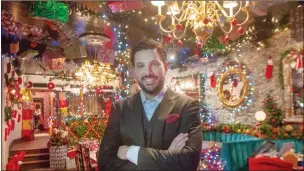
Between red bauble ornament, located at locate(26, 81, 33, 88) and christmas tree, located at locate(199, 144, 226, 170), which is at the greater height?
red bauble ornament, located at locate(26, 81, 33, 88)

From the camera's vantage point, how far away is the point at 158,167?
1.62 meters

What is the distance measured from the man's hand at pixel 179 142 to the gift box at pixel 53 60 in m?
0.98

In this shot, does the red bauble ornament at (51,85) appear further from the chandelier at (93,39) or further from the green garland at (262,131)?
the green garland at (262,131)

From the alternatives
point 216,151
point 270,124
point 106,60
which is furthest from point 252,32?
point 106,60

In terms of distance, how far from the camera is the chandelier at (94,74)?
76.2 inches

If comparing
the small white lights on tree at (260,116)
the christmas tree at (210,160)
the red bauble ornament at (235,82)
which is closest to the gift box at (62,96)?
Answer: the christmas tree at (210,160)

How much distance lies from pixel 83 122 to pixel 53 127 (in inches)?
8.1

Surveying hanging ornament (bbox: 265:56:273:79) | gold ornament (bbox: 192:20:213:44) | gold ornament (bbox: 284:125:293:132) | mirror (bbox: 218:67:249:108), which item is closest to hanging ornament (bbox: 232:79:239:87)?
mirror (bbox: 218:67:249:108)

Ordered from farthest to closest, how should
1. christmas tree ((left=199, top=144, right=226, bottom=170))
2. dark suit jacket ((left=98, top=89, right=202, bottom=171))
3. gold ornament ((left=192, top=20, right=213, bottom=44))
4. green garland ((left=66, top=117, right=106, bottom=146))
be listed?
christmas tree ((left=199, top=144, right=226, bottom=170)) < gold ornament ((left=192, top=20, right=213, bottom=44)) < green garland ((left=66, top=117, right=106, bottom=146)) < dark suit jacket ((left=98, top=89, right=202, bottom=171))

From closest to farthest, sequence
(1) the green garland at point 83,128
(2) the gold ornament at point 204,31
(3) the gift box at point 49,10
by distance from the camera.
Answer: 1. (1) the green garland at point 83,128
2. (3) the gift box at point 49,10
3. (2) the gold ornament at point 204,31

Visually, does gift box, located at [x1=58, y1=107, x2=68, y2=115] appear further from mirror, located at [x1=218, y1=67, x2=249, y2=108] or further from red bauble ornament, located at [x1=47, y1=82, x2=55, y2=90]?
mirror, located at [x1=218, y1=67, x2=249, y2=108]

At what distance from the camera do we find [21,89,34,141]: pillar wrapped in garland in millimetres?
1993

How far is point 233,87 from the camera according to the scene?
7734 millimetres

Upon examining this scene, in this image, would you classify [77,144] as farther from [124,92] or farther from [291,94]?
[291,94]
